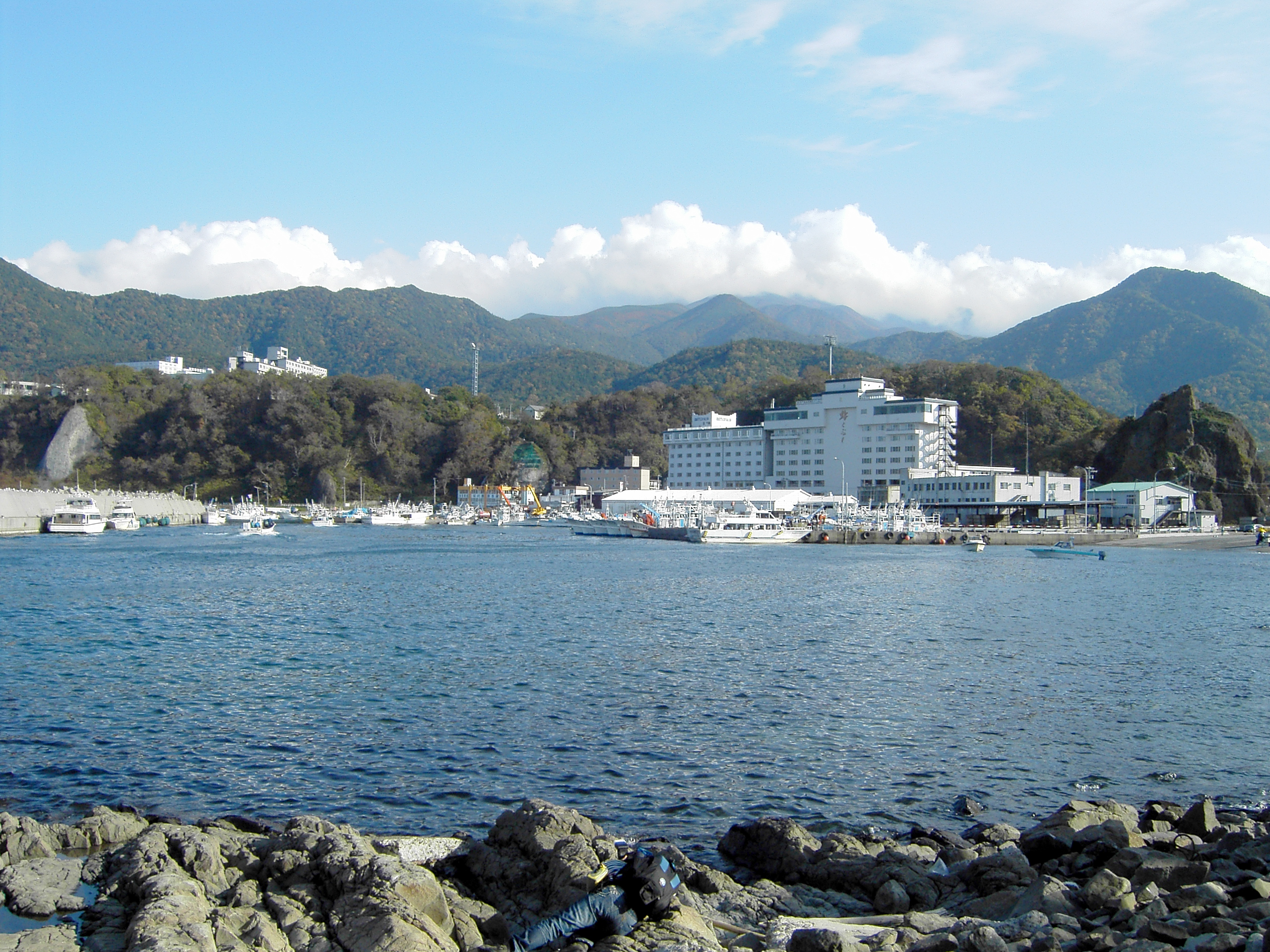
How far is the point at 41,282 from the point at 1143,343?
658 ft

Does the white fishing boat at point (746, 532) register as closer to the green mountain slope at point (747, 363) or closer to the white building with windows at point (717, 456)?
the white building with windows at point (717, 456)

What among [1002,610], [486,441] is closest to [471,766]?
[1002,610]

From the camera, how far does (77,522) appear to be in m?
62.2

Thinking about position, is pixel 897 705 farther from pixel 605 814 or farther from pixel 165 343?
pixel 165 343

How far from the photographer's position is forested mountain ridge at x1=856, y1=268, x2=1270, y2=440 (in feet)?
457

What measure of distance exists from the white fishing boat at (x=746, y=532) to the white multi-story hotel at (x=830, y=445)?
70.8 feet

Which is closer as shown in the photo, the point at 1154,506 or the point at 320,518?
the point at 1154,506

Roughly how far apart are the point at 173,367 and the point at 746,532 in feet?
387

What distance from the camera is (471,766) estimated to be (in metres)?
10.4

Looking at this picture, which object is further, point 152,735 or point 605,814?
point 152,735

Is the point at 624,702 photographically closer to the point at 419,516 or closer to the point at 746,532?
the point at 746,532

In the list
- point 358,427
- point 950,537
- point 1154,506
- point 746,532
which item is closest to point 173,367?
point 358,427

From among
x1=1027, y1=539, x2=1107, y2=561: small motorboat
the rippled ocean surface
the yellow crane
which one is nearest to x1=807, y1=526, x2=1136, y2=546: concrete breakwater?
x1=1027, y1=539, x2=1107, y2=561: small motorboat

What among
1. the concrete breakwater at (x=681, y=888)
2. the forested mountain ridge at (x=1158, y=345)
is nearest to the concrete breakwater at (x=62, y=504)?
the concrete breakwater at (x=681, y=888)
